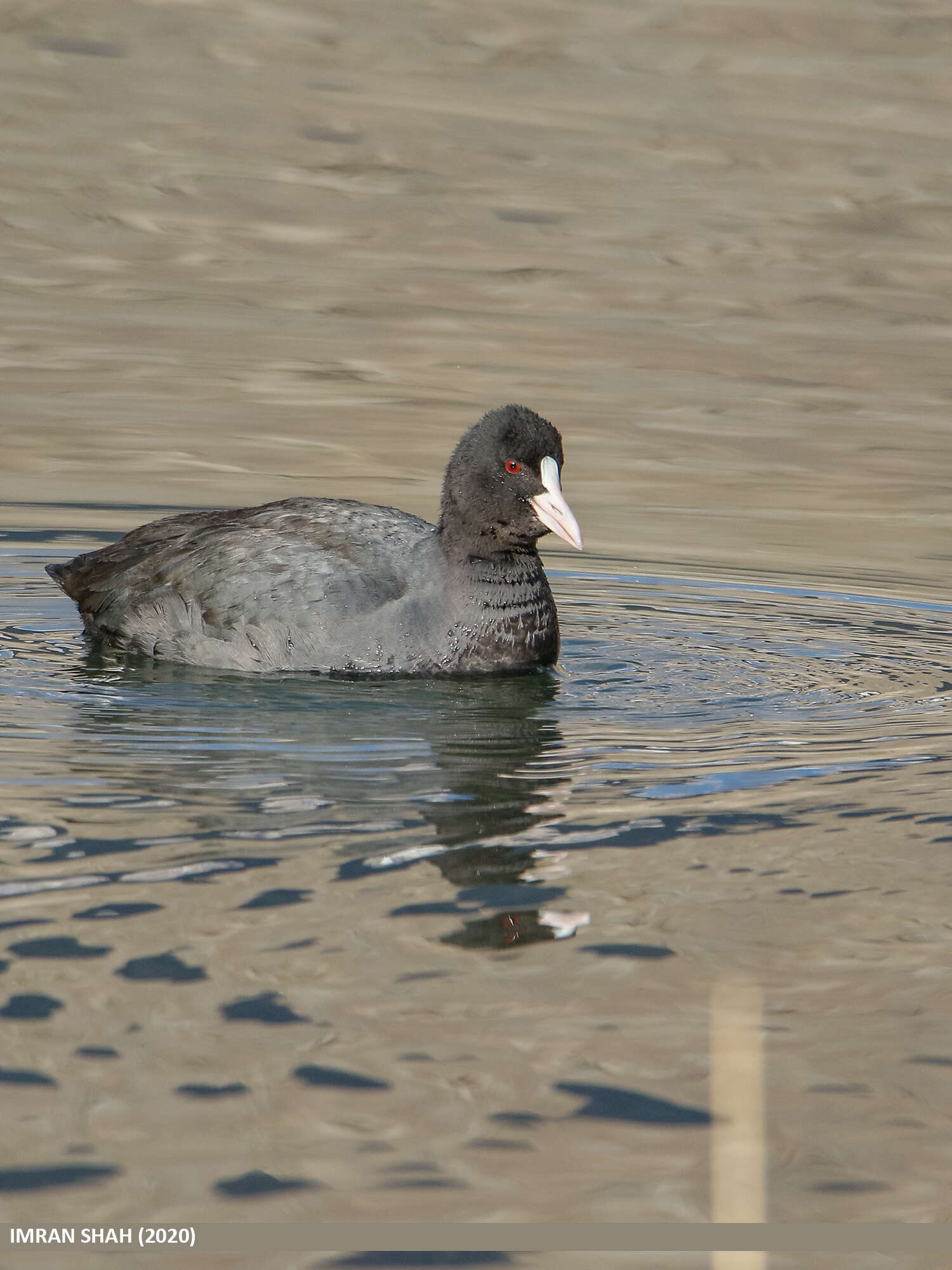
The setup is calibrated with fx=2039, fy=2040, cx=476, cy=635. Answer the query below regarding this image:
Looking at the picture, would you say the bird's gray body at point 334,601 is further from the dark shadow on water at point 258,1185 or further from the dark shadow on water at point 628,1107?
the dark shadow on water at point 258,1185

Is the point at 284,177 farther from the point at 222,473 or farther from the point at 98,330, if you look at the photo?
the point at 222,473

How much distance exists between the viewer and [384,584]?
26.3 feet

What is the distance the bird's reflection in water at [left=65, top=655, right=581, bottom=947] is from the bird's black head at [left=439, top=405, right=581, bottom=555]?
1.91ft

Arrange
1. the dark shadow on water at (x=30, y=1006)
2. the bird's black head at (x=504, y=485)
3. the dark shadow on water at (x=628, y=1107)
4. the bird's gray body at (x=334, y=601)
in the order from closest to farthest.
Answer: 1. the dark shadow on water at (x=628, y=1107)
2. the dark shadow on water at (x=30, y=1006)
3. the bird's gray body at (x=334, y=601)
4. the bird's black head at (x=504, y=485)

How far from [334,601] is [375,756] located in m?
1.34

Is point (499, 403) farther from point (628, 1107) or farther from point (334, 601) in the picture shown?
point (628, 1107)

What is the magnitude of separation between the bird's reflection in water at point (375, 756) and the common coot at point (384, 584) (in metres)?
0.11

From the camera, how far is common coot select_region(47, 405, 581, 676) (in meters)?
7.96

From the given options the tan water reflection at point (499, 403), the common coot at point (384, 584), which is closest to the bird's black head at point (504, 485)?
the common coot at point (384, 584)

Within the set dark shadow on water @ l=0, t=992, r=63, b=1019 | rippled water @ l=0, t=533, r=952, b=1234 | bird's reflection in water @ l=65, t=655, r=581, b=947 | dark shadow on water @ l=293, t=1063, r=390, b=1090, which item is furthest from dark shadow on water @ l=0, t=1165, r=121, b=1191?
bird's reflection in water @ l=65, t=655, r=581, b=947

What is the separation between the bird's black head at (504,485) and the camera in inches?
318

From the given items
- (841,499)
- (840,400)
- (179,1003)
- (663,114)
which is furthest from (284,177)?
(179,1003)
